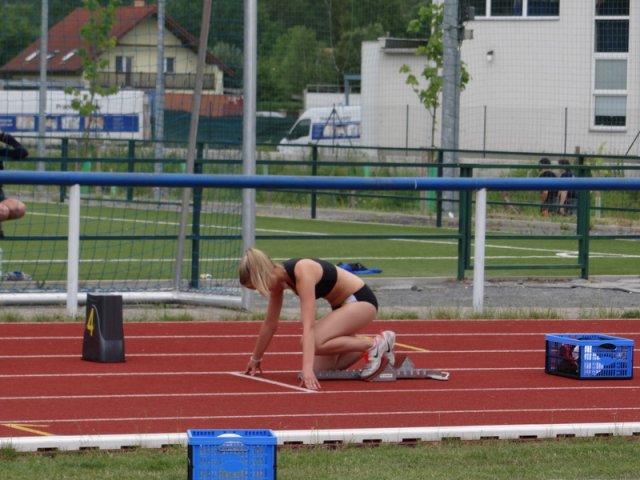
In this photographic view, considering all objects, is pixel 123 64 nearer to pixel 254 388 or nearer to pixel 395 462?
pixel 254 388

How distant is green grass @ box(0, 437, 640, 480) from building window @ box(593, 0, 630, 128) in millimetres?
31351

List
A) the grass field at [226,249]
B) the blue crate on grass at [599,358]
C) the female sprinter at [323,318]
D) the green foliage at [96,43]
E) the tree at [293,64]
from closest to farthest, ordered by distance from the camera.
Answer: the female sprinter at [323,318], the blue crate on grass at [599,358], the grass field at [226,249], the green foliage at [96,43], the tree at [293,64]

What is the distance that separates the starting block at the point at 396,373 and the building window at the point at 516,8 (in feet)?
98.5

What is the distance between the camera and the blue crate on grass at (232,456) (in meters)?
6.22

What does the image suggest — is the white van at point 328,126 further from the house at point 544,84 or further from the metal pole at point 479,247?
the metal pole at point 479,247

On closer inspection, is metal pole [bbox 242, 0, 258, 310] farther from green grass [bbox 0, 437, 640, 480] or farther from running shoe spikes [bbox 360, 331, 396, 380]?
green grass [bbox 0, 437, 640, 480]

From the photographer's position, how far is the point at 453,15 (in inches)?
1059

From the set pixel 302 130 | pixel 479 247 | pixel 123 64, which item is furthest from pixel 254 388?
pixel 302 130

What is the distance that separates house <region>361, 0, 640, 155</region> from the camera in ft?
123

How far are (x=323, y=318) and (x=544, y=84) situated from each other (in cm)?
2983

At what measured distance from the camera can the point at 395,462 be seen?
7.49m

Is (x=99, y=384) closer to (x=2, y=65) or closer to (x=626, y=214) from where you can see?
(x=2, y=65)

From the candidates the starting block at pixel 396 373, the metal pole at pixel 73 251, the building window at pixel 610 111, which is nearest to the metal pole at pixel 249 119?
the metal pole at pixel 73 251

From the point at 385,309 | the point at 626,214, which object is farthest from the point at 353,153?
the point at 385,309
